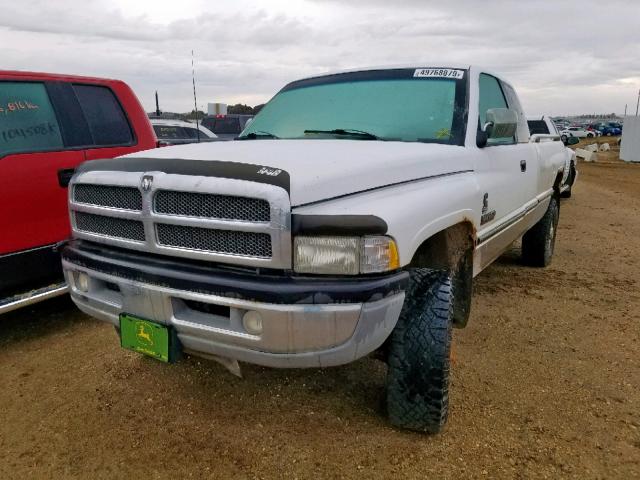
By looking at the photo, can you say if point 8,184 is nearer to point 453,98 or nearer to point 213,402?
point 213,402

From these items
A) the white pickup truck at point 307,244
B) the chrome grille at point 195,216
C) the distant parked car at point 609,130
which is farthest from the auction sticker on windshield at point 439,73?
the distant parked car at point 609,130

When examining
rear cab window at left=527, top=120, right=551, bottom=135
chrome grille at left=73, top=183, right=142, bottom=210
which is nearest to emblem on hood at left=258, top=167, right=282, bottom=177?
chrome grille at left=73, top=183, right=142, bottom=210

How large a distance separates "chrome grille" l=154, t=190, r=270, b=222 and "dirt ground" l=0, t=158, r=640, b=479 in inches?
44.2

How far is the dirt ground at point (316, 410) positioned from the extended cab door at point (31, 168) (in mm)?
785

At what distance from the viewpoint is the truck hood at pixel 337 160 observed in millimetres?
2174

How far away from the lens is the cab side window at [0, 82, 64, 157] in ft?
11.6

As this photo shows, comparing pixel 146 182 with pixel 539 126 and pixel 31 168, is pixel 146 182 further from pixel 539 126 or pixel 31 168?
pixel 539 126

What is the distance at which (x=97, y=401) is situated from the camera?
116 inches

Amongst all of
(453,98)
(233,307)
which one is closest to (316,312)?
(233,307)

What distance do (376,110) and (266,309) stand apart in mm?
1702

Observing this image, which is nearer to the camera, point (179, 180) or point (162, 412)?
point (179, 180)

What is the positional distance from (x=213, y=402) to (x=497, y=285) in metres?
3.13

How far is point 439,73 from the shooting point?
11.2 ft

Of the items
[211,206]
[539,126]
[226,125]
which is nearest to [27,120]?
[211,206]
